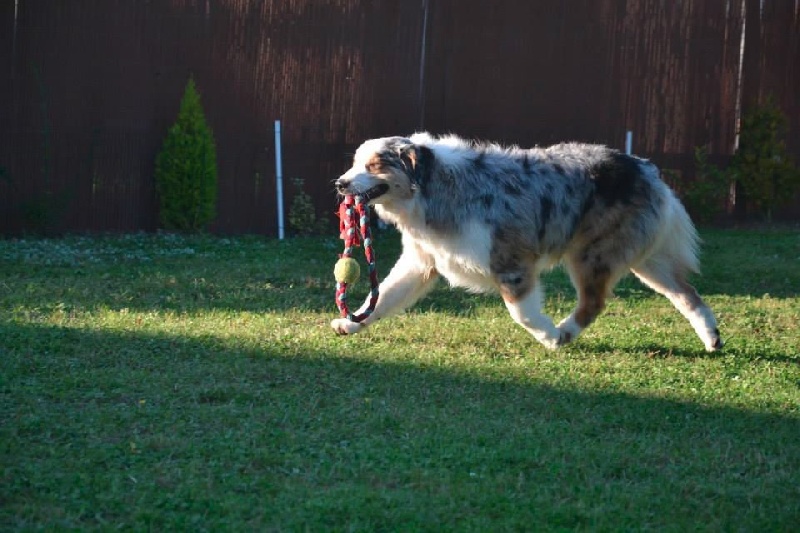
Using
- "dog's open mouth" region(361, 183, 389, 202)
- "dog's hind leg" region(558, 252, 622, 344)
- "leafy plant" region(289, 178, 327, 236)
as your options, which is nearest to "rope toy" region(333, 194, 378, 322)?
"dog's open mouth" region(361, 183, 389, 202)

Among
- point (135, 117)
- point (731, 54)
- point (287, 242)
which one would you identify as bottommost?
point (287, 242)

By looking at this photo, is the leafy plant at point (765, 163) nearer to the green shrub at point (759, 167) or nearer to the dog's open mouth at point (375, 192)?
the green shrub at point (759, 167)

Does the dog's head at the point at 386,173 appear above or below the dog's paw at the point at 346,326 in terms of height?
above

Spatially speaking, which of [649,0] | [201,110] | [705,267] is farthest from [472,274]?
[649,0]

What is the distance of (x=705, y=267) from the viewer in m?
12.1

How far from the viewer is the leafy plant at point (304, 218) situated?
14422 millimetres

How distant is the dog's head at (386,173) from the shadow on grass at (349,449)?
1.16 meters

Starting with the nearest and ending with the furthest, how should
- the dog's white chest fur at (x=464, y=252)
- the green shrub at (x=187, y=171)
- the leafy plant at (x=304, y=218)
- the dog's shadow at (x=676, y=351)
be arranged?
the dog's white chest fur at (x=464, y=252) → the dog's shadow at (x=676, y=351) → the green shrub at (x=187, y=171) → the leafy plant at (x=304, y=218)

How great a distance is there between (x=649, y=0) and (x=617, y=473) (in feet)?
40.8

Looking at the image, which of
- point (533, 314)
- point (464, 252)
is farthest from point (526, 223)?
point (533, 314)

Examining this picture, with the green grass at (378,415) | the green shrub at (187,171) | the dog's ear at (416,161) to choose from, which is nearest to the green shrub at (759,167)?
the green grass at (378,415)

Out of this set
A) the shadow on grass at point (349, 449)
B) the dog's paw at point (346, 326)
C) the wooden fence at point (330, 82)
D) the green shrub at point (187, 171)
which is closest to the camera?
the shadow on grass at point (349, 449)

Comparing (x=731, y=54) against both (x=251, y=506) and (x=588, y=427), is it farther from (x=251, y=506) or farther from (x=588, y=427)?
(x=251, y=506)

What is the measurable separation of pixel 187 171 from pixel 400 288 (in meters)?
6.34
